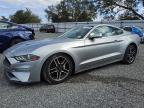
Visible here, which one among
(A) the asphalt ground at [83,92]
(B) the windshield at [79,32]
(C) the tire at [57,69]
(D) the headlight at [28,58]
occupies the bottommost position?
(A) the asphalt ground at [83,92]

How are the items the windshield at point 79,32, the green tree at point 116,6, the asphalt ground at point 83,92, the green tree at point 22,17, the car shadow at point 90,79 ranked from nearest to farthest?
the asphalt ground at point 83,92 < the car shadow at point 90,79 < the windshield at point 79,32 < the green tree at point 116,6 < the green tree at point 22,17

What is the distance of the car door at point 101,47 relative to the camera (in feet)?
19.1

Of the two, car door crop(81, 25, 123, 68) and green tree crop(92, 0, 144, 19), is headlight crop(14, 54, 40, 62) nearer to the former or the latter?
car door crop(81, 25, 123, 68)

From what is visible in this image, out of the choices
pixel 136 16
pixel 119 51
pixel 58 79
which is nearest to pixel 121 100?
pixel 58 79

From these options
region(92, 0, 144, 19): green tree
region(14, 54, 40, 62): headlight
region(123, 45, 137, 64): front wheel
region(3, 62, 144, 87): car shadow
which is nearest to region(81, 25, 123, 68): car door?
region(3, 62, 144, 87): car shadow

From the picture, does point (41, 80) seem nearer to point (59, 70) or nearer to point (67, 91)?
point (59, 70)

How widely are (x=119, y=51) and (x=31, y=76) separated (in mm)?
2924

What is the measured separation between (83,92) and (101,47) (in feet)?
5.96

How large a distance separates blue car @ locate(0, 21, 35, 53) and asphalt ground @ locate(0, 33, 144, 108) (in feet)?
12.4

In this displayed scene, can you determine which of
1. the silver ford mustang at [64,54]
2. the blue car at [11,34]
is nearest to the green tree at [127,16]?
the blue car at [11,34]

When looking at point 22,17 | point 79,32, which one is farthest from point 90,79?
point 22,17

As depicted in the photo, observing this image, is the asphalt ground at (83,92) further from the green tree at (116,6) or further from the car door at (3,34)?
the green tree at (116,6)

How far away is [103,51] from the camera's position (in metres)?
6.20

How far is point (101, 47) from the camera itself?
6137 millimetres
